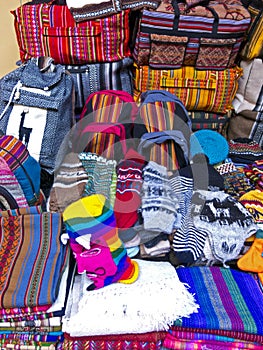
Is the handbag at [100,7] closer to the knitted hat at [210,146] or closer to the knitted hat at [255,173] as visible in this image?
the knitted hat at [210,146]

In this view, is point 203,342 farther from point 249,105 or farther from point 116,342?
point 249,105

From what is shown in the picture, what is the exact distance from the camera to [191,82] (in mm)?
1569

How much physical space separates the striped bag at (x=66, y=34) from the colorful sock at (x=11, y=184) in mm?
630

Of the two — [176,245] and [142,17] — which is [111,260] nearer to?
[176,245]

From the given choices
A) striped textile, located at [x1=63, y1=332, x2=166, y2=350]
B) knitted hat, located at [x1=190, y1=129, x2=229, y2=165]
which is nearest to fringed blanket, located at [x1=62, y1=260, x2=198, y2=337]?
striped textile, located at [x1=63, y1=332, x2=166, y2=350]

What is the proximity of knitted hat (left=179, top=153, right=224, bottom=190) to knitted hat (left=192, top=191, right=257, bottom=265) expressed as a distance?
0.27 ft

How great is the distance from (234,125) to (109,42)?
700mm

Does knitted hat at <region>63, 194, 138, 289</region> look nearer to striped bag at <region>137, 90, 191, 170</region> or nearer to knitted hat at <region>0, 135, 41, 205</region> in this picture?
knitted hat at <region>0, 135, 41, 205</region>

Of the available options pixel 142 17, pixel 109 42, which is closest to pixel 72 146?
pixel 109 42

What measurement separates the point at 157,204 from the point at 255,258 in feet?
1.16

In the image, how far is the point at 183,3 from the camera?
1.48m

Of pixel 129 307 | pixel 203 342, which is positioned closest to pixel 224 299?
pixel 203 342

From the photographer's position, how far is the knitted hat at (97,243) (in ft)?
3.11

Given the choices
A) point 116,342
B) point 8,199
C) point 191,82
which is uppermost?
point 191,82
